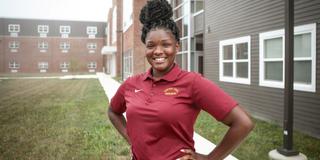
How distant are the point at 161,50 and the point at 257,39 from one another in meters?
8.49

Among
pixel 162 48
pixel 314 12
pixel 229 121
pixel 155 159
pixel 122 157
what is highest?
pixel 314 12

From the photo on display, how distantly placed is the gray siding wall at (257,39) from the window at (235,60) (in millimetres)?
203

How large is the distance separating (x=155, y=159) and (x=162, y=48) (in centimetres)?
69

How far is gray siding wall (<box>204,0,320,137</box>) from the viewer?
25.3 ft

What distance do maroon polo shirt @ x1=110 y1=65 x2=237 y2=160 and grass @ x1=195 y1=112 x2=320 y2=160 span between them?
425 centimetres

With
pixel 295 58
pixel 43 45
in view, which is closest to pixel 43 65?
pixel 43 45

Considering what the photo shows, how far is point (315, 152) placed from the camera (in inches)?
247

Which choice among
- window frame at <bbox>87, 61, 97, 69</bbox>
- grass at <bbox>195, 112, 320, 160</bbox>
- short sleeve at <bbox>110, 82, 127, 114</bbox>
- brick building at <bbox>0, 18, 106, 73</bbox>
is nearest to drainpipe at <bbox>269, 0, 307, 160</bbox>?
grass at <bbox>195, 112, 320, 160</bbox>

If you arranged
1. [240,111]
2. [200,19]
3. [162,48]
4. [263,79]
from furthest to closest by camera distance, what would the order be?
1. [200,19]
2. [263,79]
3. [162,48]
4. [240,111]

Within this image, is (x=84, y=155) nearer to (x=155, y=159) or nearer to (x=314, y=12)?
(x=155, y=159)

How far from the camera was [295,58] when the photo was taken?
326 inches

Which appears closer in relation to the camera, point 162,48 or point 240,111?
point 240,111

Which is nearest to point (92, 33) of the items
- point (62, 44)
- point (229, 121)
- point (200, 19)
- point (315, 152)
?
point (62, 44)

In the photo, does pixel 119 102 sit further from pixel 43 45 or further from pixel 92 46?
pixel 92 46
